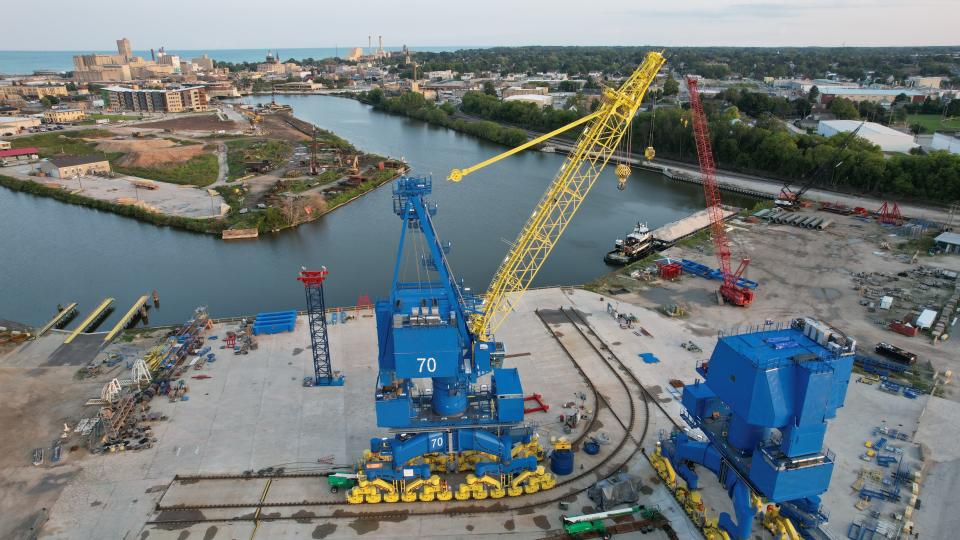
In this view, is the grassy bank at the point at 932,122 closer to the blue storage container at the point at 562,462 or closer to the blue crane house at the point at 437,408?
the blue storage container at the point at 562,462

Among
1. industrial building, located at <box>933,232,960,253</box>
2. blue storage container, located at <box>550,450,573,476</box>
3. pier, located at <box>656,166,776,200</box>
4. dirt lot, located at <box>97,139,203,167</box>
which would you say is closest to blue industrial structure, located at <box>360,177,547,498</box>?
blue storage container, located at <box>550,450,573,476</box>

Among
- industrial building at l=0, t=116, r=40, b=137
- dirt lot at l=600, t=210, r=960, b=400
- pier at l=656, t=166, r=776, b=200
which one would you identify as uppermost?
industrial building at l=0, t=116, r=40, b=137

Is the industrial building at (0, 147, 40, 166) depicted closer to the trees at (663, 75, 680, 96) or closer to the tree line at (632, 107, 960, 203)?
the tree line at (632, 107, 960, 203)

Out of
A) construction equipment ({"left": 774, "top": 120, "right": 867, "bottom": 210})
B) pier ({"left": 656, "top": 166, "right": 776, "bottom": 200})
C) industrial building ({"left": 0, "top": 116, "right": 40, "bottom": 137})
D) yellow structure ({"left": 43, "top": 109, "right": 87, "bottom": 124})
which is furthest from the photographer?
yellow structure ({"left": 43, "top": 109, "right": 87, "bottom": 124})

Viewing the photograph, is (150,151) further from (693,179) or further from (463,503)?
(463,503)

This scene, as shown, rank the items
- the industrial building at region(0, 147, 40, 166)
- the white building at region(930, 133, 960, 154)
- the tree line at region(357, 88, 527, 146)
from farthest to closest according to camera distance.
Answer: the tree line at region(357, 88, 527, 146) → the industrial building at region(0, 147, 40, 166) → the white building at region(930, 133, 960, 154)

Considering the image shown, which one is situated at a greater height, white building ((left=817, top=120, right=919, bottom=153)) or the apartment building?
the apartment building

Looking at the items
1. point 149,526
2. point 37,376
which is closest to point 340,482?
point 149,526
